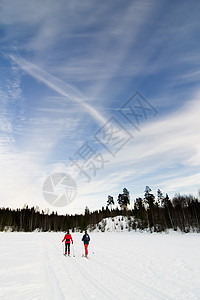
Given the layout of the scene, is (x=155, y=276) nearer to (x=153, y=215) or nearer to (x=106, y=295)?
(x=106, y=295)

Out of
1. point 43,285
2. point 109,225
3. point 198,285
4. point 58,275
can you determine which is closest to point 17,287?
point 43,285

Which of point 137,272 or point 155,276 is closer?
point 155,276

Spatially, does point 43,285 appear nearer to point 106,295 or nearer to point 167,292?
point 106,295

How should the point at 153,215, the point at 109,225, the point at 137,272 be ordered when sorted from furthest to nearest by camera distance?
the point at 109,225
the point at 153,215
the point at 137,272

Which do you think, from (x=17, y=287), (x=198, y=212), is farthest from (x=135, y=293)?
(x=198, y=212)

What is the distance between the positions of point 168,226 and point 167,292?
6168cm

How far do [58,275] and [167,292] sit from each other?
175 inches

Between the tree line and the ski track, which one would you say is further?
the tree line

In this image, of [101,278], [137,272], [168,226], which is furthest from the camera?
[168,226]

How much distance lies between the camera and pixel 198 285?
22.3 feet

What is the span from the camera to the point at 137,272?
857 centimetres

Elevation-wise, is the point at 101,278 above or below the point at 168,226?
above

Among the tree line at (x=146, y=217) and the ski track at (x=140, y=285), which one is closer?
the ski track at (x=140, y=285)

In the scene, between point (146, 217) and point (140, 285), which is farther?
point (146, 217)
